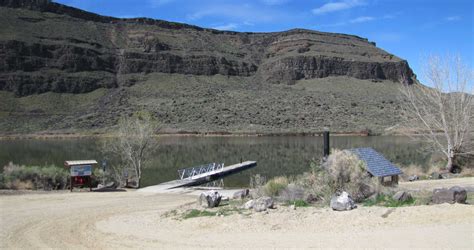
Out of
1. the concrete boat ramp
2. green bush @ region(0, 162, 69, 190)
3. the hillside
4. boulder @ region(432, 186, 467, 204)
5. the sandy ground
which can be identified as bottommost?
the concrete boat ramp

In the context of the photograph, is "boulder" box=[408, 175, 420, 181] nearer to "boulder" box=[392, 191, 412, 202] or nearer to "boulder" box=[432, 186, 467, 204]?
"boulder" box=[392, 191, 412, 202]

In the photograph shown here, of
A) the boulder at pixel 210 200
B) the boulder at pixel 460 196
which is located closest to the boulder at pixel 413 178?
the boulder at pixel 460 196

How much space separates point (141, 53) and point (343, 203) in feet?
442

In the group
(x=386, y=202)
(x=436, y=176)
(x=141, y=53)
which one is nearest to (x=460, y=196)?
(x=386, y=202)

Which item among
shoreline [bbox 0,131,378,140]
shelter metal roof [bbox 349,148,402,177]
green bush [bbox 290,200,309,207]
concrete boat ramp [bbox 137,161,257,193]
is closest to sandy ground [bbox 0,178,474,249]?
Answer: green bush [bbox 290,200,309,207]

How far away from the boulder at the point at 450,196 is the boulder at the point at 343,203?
2.10 m

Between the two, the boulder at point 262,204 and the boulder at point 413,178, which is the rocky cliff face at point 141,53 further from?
the boulder at point 262,204

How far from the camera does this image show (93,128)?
8550 centimetres

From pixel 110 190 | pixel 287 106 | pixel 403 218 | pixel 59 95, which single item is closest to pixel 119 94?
pixel 59 95

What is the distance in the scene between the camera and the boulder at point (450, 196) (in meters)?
12.3

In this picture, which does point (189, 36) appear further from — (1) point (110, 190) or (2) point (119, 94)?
(1) point (110, 190)

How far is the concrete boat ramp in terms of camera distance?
2319 centimetres

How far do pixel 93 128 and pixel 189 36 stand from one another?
85.6 m

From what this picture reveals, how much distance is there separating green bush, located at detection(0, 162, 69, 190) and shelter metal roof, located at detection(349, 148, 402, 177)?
1368cm
